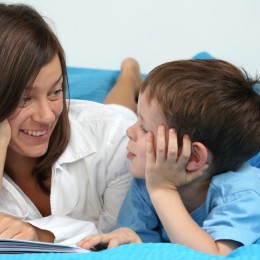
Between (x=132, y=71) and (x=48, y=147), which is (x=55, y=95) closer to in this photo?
(x=48, y=147)

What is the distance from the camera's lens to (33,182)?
4.18 ft

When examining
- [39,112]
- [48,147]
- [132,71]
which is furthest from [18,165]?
[132,71]

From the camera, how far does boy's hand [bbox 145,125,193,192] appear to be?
3.20 ft

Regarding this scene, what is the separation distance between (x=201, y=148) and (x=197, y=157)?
0.03 metres

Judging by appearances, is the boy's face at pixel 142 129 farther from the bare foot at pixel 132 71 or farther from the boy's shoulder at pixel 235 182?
the bare foot at pixel 132 71

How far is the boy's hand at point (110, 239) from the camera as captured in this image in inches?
35.0

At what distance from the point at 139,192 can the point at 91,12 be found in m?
1.10

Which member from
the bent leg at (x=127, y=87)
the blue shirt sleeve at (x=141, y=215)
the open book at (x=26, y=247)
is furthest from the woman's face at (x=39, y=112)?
the bent leg at (x=127, y=87)

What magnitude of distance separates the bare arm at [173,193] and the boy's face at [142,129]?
24 millimetres

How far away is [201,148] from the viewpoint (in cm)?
98

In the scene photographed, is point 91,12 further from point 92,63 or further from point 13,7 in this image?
point 13,7

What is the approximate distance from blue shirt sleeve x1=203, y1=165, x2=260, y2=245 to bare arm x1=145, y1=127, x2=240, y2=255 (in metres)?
0.02

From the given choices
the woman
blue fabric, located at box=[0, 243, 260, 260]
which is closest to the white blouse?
the woman

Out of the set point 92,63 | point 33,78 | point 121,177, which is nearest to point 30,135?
point 33,78
